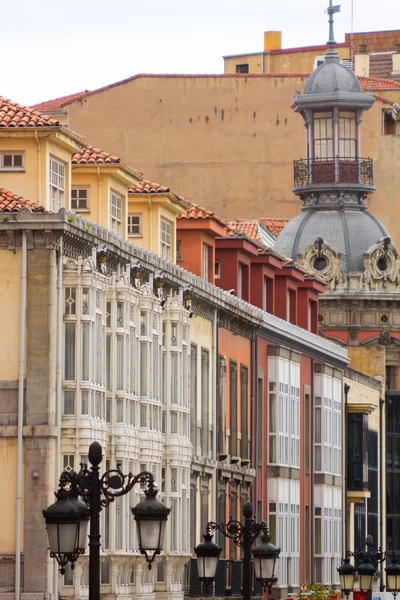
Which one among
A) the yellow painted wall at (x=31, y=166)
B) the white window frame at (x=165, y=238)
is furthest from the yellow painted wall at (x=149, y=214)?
the yellow painted wall at (x=31, y=166)

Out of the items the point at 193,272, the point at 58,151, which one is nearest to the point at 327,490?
the point at 193,272

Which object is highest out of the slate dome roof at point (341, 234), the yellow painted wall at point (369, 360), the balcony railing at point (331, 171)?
the balcony railing at point (331, 171)

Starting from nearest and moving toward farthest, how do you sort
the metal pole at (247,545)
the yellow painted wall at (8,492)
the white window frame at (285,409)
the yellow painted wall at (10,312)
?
1. the metal pole at (247,545)
2. the yellow painted wall at (8,492)
3. the yellow painted wall at (10,312)
4. the white window frame at (285,409)

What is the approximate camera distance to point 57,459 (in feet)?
154

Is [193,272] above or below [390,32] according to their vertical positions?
below

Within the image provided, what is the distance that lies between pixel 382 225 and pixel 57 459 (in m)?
57.2

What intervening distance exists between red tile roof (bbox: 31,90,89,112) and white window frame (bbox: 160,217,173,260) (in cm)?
4063

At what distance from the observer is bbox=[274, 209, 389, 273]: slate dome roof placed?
10200 cm

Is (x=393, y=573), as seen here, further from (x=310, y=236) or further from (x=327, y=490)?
(x=310, y=236)

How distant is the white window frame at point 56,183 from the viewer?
1956 inches

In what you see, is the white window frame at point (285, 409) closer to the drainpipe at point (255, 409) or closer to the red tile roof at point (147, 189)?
the drainpipe at point (255, 409)

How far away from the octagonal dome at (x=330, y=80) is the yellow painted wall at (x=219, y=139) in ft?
7.58

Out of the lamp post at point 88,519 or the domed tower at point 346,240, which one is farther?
the domed tower at point 346,240

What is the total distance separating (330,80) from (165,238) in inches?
1799
